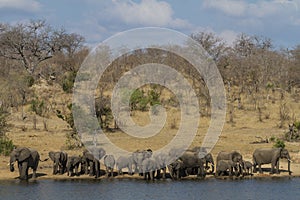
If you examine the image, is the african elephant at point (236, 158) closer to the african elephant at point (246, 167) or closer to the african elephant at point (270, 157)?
the african elephant at point (246, 167)

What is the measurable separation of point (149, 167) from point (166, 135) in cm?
1405

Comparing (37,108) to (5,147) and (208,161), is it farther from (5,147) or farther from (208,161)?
(208,161)

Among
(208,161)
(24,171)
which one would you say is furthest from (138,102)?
(24,171)

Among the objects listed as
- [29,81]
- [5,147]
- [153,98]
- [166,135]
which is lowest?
[5,147]

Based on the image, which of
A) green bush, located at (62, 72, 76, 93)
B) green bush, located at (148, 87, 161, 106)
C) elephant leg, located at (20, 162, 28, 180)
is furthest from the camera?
green bush, located at (62, 72, 76, 93)

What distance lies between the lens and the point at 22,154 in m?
25.4

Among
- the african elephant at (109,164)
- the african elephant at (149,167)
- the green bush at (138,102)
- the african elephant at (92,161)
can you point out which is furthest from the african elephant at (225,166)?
the green bush at (138,102)

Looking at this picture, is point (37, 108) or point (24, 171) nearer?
point (24, 171)

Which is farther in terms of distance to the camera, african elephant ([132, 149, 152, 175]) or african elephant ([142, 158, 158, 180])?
african elephant ([132, 149, 152, 175])

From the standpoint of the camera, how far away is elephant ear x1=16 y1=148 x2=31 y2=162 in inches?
996

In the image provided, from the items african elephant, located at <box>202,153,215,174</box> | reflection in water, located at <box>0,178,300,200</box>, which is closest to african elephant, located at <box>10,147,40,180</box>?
reflection in water, located at <box>0,178,300,200</box>

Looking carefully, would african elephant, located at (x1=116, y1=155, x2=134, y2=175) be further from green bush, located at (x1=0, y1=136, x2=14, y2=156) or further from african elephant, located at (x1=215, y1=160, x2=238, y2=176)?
green bush, located at (x1=0, y1=136, x2=14, y2=156)

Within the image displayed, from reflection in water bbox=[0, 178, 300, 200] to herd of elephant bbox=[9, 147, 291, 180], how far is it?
863 mm

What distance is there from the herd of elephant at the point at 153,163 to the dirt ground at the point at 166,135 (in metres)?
0.64
